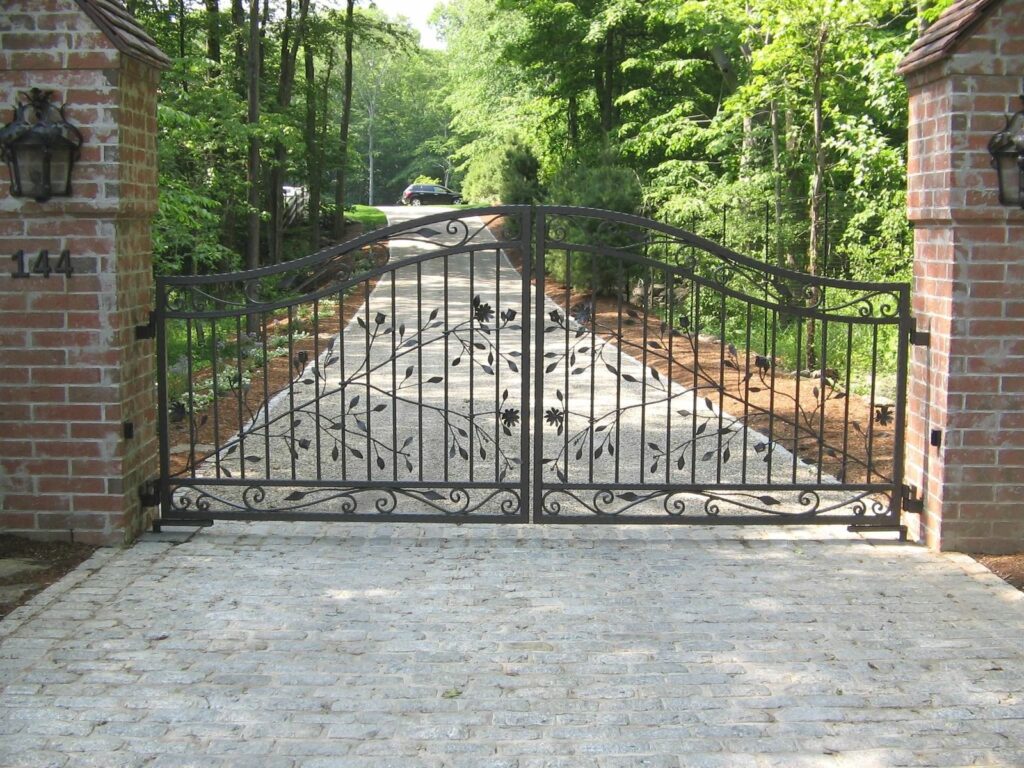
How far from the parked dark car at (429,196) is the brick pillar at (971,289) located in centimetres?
5067

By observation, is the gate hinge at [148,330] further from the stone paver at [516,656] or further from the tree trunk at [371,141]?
the tree trunk at [371,141]

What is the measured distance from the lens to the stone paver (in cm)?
347

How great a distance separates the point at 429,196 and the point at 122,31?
168 feet

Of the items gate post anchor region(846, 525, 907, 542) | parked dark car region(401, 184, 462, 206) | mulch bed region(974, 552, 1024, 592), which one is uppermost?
parked dark car region(401, 184, 462, 206)

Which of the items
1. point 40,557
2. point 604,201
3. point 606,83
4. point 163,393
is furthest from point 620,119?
A: point 40,557

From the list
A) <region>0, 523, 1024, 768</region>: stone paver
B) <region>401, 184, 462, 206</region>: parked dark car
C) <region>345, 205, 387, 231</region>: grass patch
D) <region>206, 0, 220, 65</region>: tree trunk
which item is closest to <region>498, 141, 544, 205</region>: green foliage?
<region>345, 205, 387, 231</region>: grass patch

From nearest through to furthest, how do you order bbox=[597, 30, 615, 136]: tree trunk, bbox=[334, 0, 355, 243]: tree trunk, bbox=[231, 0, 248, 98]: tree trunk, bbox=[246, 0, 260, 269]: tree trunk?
1. bbox=[246, 0, 260, 269]: tree trunk
2. bbox=[231, 0, 248, 98]: tree trunk
3. bbox=[597, 30, 615, 136]: tree trunk
4. bbox=[334, 0, 355, 243]: tree trunk

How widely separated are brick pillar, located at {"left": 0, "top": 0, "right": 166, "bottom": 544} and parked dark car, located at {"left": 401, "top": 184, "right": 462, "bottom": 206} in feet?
166

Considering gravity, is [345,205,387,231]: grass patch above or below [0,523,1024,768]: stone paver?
above

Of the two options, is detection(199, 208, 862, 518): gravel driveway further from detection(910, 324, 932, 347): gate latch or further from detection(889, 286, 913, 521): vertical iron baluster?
detection(910, 324, 932, 347): gate latch

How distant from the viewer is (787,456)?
8.39 m

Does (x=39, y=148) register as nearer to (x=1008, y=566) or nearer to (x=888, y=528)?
(x=888, y=528)

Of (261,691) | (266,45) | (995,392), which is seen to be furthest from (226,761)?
(266,45)

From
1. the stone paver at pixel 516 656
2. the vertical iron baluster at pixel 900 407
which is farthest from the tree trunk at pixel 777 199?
→ the stone paver at pixel 516 656
